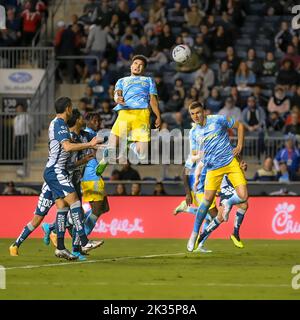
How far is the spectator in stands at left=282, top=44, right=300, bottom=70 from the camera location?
29203mm

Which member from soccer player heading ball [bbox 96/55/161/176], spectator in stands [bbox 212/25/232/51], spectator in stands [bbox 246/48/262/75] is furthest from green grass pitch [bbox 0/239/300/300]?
spectator in stands [bbox 212/25/232/51]

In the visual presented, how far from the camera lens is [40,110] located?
96.4ft

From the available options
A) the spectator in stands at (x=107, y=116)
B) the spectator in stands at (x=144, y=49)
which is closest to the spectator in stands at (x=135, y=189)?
the spectator in stands at (x=107, y=116)

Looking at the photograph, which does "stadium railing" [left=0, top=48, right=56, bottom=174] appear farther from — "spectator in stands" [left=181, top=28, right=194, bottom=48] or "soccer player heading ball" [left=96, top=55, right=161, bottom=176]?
"soccer player heading ball" [left=96, top=55, right=161, bottom=176]

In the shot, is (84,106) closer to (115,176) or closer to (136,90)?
(115,176)

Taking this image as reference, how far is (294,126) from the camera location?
27156 millimetres

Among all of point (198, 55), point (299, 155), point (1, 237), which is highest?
point (198, 55)

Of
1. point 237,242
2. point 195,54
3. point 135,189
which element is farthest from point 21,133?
point 237,242

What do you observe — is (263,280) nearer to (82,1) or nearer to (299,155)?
(299,155)

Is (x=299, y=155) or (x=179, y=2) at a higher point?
(x=179, y=2)

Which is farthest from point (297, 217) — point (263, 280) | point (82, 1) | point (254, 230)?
point (82, 1)

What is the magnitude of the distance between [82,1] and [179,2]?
308 cm

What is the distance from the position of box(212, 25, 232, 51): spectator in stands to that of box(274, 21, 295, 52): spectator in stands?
1259mm

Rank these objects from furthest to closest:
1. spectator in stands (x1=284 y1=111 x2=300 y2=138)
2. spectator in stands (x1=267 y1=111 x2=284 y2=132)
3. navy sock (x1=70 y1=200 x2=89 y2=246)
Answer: spectator in stands (x1=267 y1=111 x2=284 y2=132)
spectator in stands (x1=284 y1=111 x2=300 y2=138)
navy sock (x1=70 y1=200 x2=89 y2=246)
